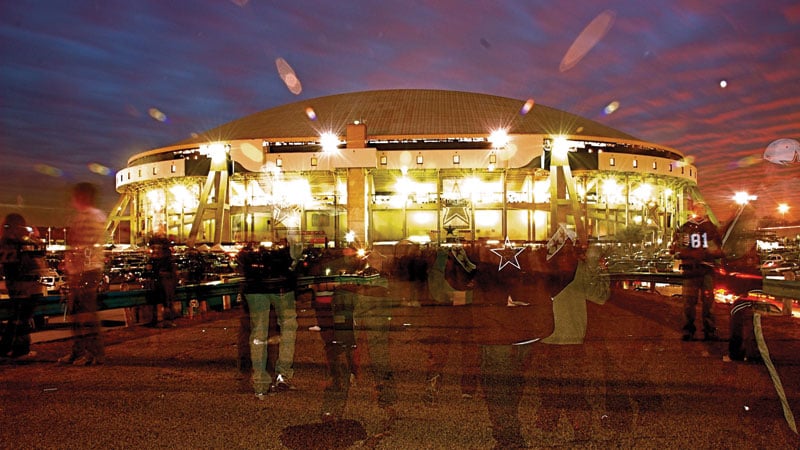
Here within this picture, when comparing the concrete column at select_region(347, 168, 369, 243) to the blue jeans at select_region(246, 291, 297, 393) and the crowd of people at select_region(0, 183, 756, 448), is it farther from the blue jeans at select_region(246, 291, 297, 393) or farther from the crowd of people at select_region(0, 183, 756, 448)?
the blue jeans at select_region(246, 291, 297, 393)

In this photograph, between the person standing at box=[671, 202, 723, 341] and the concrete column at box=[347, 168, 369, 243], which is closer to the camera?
the person standing at box=[671, 202, 723, 341]

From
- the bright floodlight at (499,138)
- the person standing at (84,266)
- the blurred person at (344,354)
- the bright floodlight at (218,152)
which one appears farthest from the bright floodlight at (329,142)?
the person standing at (84,266)

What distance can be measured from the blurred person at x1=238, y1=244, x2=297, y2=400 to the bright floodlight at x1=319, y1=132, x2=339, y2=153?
5257 cm

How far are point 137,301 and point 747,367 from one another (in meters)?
9.76

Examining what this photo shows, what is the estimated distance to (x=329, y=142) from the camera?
5903 cm

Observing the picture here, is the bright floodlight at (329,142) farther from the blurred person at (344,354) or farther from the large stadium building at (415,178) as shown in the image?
the blurred person at (344,354)

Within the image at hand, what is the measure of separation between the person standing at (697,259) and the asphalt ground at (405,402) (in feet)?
1.77

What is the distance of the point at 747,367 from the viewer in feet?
22.7

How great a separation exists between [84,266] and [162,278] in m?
3.99

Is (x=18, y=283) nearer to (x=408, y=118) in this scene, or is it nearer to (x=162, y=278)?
(x=162, y=278)

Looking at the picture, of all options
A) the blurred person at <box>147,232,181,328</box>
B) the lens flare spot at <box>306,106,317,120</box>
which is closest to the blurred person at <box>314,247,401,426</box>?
the blurred person at <box>147,232,181,328</box>

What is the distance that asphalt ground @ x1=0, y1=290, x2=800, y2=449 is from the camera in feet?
14.6

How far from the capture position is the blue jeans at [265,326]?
6.32 meters

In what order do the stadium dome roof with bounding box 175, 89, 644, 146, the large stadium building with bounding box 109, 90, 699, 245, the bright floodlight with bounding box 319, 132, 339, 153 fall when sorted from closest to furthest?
the bright floodlight with bounding box 319, 132, 339, 153
the large stadium building with bounding box 109, 90, 699, 245
the stadium dome roof with bounding box 175, 89, 644, 146
